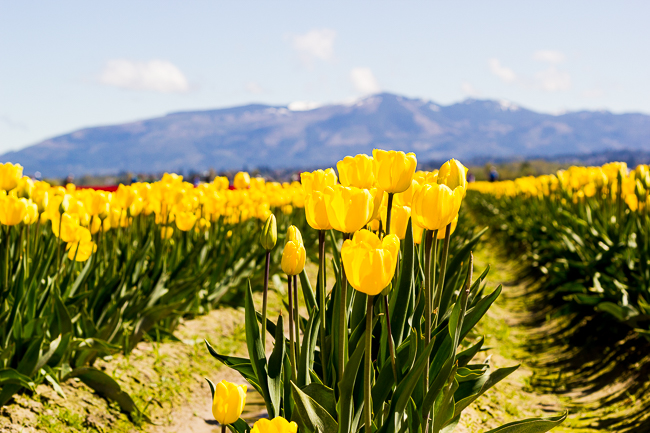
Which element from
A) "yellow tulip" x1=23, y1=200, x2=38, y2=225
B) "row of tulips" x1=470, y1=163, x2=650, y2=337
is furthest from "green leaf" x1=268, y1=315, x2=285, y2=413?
"row of tulips" x1=470, y1=163, x2=650, y2=337

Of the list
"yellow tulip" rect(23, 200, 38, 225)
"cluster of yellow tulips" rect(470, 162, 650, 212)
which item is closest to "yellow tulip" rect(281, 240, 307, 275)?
"yellow tulip" rect(23, 200, 38, 225)

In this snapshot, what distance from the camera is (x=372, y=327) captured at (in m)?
1.89

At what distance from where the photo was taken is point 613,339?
15.3 ft

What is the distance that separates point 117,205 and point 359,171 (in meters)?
2.60

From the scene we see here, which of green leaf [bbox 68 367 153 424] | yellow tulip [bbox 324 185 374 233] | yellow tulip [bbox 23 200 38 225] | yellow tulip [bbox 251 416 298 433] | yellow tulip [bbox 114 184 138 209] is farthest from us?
yellow tulip [bbox 114 184 138 209]

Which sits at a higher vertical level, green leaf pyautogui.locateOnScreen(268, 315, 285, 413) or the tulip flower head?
the tulip flower head

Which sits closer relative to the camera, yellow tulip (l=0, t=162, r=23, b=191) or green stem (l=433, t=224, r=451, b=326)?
green stem (l=433, t=224, r=451, b=326)

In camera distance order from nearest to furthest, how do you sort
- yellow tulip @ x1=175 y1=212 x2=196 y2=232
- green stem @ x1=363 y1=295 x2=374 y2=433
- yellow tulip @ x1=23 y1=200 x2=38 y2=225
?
green stem @ x1=363 y1=295 x2=374 y2=433 < yellow tulip @ x1=23 y1=200 x2=38 y2=225 < yellow tulip @ x1=175 y1=212 x2=196 y2=232

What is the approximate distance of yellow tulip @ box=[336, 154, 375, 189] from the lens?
6.47 ft

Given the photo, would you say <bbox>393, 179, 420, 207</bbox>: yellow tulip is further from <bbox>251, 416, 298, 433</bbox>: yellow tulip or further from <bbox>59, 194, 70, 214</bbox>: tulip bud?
<bbox>59, 194, 70, 214</bbox>: tulip bud

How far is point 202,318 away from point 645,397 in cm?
336

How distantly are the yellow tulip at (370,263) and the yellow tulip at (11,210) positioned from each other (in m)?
2.09

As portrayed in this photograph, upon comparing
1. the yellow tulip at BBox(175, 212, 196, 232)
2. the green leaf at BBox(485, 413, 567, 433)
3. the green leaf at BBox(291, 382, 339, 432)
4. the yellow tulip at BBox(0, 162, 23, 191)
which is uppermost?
the yellow tulip at BBox(0, 162, 23, 191)

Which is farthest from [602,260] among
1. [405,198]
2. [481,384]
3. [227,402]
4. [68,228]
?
[227,402]
